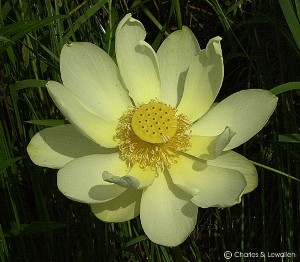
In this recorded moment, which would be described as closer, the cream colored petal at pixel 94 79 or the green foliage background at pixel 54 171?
the cream colored petal at pixel 94 79

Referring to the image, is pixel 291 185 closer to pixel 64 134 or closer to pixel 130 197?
pixel 130 197

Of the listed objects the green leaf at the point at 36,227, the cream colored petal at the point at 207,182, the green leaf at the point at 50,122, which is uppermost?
the green leaf at the point at 50,122

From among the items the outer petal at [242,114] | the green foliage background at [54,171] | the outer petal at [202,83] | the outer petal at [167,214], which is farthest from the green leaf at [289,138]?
the outer petal at [167,214]

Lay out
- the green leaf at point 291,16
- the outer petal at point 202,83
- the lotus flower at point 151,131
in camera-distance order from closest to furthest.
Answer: the lotus flower at point 151,131, the outer petal at point 202,83, the green leaf at point 291,16

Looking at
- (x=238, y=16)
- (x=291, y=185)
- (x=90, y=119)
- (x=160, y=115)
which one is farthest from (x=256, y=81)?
(x=90, y=119)

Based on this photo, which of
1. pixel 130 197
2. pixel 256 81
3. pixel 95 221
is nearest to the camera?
pixel 130 197

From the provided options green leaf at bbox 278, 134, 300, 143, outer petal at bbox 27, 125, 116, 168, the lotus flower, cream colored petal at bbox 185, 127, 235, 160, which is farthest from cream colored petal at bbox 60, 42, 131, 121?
green leaf at bbox 278, 134, 300, 143

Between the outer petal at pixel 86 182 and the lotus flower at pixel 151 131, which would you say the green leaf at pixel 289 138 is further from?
the outer petal at pixel 86 182
